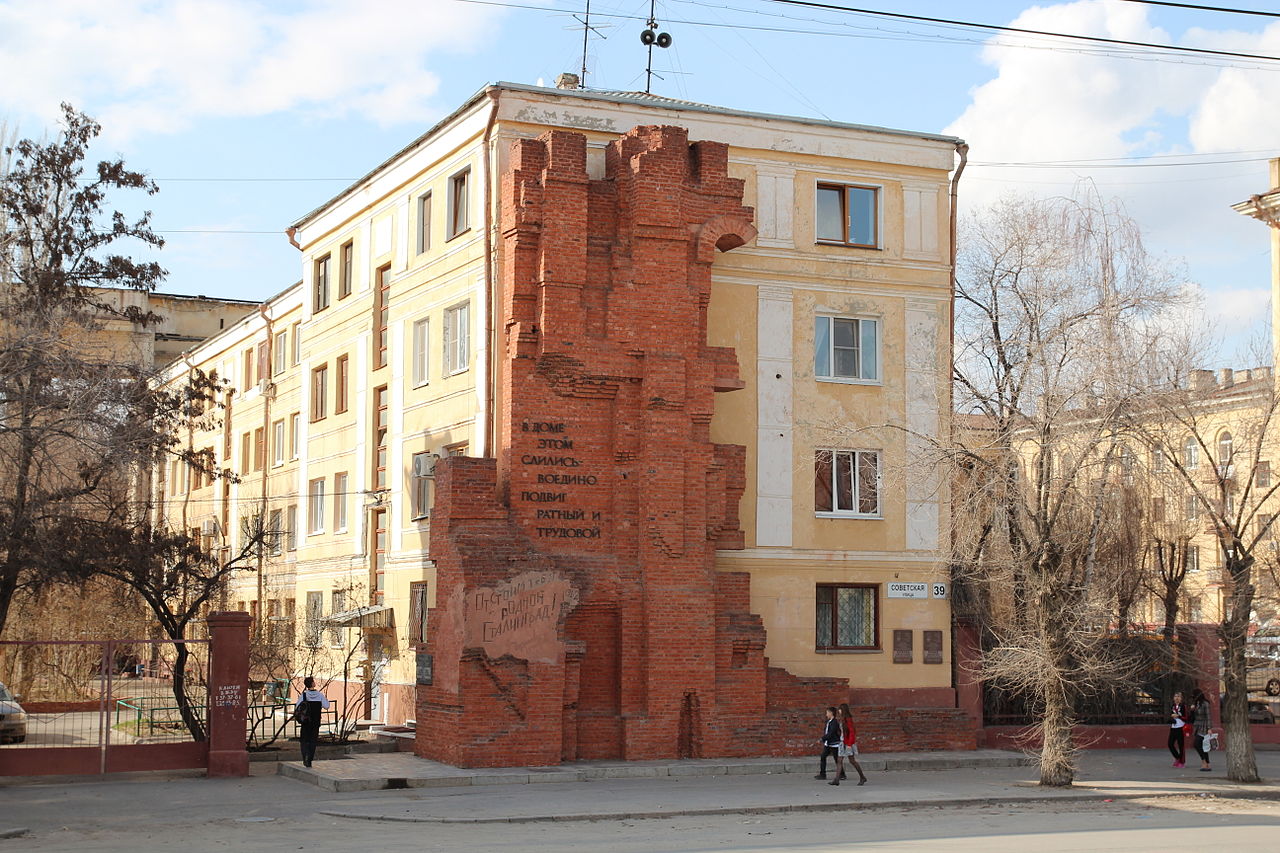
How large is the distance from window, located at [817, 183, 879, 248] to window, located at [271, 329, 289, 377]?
19984 mm

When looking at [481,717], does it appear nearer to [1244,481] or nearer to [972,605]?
[972,605]

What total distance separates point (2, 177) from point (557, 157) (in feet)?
36.2

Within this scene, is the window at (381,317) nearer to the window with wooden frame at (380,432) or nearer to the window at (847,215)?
the window with wooden frame at (380,432)

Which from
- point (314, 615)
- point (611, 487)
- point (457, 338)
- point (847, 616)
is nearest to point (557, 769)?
point (611, 487)

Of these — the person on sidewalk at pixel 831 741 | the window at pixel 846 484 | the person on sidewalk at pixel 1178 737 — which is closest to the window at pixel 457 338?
the window at pixel 846 484

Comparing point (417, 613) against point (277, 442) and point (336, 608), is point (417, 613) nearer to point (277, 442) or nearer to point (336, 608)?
point (336, 608)

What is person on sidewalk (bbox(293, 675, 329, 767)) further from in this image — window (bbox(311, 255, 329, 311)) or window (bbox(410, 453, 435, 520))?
window (bbox(311, 255, 329, 311))

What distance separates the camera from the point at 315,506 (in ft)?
125

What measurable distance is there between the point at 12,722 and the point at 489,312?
37.7ft

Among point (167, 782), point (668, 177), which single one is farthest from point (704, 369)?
point (167, 782)

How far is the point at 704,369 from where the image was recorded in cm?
2597

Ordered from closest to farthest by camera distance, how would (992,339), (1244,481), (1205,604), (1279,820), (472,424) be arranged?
(1279,820)
(1244,481)
(992,339)
(472,424)
(1205,604)

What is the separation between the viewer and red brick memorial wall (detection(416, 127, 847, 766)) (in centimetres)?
2412

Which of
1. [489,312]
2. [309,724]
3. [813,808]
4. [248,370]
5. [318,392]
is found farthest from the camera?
[248,370]
